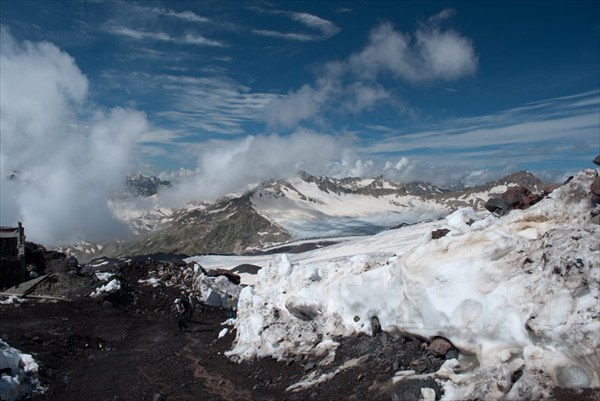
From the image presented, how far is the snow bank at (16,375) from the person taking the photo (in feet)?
39.7

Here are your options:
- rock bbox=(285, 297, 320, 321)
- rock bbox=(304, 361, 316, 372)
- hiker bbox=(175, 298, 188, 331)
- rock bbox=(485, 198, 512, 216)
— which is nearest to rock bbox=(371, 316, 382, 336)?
rock bbox=(304, 361, 316, 372)

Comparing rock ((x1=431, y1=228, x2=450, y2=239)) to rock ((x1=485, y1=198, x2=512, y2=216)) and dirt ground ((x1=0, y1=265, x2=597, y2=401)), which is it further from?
dirt ground ((x1=0, y1=265, x2=597, y2=401))

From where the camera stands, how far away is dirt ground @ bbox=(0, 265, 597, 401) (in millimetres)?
11180

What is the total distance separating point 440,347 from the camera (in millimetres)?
10773

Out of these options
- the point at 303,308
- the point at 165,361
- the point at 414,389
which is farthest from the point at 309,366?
the point at 165,361

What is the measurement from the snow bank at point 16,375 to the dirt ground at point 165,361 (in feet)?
1.19

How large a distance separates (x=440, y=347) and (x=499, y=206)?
206 inches

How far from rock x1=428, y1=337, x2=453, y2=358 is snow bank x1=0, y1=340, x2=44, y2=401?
418 inches

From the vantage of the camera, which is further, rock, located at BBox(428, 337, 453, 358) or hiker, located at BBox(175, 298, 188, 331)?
hiker, located at BBox(175, 298, 188, 331)

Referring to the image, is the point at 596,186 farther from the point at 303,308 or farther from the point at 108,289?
the point at 108,289

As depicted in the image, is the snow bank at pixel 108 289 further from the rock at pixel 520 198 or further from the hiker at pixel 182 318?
the rock at pixel 520 198

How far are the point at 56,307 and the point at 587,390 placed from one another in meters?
25.2

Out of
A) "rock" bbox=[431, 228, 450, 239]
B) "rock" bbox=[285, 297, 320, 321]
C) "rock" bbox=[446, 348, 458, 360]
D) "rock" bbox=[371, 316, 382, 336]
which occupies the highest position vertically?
"rock" bbox=[431, 228, 450, 239]

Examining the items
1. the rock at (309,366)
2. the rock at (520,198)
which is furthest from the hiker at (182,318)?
the rock at (520,198)
